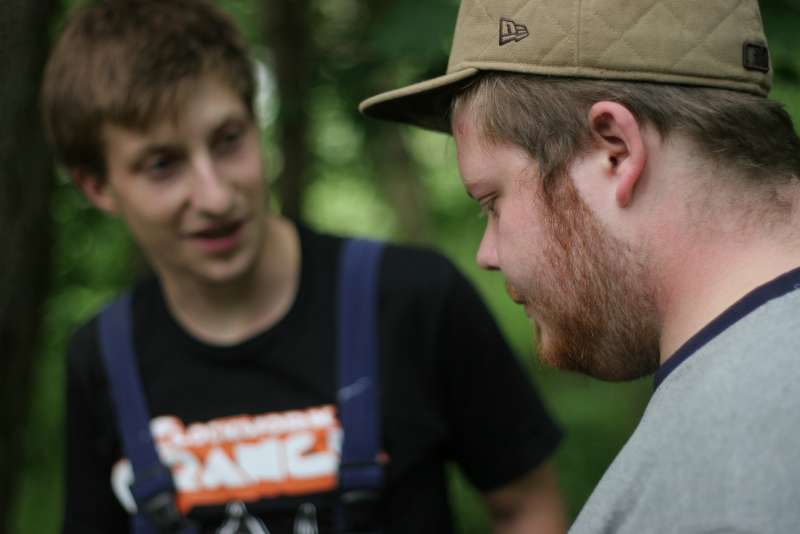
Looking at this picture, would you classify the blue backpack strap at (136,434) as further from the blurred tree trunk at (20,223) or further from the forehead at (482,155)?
the forehead at (482,155)

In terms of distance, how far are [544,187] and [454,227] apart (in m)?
7.22

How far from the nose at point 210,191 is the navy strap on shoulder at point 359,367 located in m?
0.34

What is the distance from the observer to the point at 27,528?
21.0 feet

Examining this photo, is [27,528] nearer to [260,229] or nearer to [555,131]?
[260,229]

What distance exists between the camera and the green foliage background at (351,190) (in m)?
2.95

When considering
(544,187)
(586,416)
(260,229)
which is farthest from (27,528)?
(544,187)

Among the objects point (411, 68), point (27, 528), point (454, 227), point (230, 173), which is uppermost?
point (411, 68)

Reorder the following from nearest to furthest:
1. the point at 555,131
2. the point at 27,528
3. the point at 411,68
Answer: the point at 555,131 → the point at 411,68 → the point at 27,528

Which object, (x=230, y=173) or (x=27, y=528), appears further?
(x=27, y=528)

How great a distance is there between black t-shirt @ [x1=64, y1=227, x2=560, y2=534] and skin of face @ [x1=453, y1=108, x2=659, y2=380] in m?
0.73

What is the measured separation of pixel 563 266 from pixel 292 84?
3497 millimetres

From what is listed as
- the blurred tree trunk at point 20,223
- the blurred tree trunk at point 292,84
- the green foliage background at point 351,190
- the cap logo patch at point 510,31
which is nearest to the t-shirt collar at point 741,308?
the cap logo patch at point 510,31

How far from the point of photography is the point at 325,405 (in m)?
2.45

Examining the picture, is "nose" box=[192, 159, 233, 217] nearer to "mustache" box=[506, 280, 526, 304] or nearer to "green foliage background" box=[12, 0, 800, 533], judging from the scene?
"green foliage background" box=[12, 0, 800, 533]
